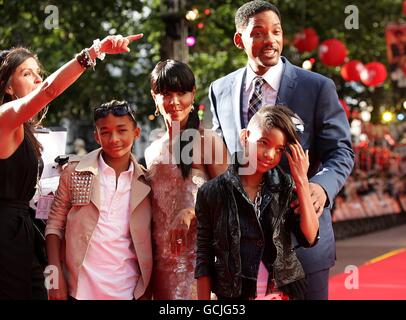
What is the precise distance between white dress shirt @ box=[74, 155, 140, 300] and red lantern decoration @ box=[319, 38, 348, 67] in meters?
8.88

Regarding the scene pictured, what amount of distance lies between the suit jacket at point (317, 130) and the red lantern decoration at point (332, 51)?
8.59m

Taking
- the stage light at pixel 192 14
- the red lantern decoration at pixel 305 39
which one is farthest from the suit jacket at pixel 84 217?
the red lantern decoration at pixel 305 39

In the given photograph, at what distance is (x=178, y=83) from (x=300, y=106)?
49 cm

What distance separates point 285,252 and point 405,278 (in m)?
5.71

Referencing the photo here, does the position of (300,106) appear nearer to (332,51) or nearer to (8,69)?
(8,69)

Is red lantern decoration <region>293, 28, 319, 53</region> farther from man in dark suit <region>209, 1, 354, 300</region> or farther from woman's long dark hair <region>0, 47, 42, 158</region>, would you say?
woman's long dark hair <region>0, 47, 42, 158</region>

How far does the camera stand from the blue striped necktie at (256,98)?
325 cm

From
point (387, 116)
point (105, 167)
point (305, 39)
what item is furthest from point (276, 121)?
point (387, 116)

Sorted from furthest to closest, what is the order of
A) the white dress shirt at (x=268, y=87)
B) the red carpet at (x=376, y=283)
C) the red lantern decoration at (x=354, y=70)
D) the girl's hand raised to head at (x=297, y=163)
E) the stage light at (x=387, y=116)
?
the stage light at (x=387, y=116)
the red lantern decoration at (x=354, y=70)
the red carpet at (x=376, y=283)
the white dress shirt at (x=268, y=87)
the girl's hand raised to head at (x=297, y=163)

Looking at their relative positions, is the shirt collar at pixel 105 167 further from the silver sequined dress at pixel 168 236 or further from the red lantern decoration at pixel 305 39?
the red lantern decoration at pixel 305 39

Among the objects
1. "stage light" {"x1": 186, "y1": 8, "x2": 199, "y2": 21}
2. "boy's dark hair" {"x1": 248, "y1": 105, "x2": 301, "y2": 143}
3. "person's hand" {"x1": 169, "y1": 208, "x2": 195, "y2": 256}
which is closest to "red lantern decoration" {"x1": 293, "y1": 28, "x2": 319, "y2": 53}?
"stage light" {"x1": 186, "y1": 8, "x2": 199, "y2": 21}

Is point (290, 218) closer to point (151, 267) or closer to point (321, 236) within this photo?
point (321, 236)

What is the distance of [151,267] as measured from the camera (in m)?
3.30
